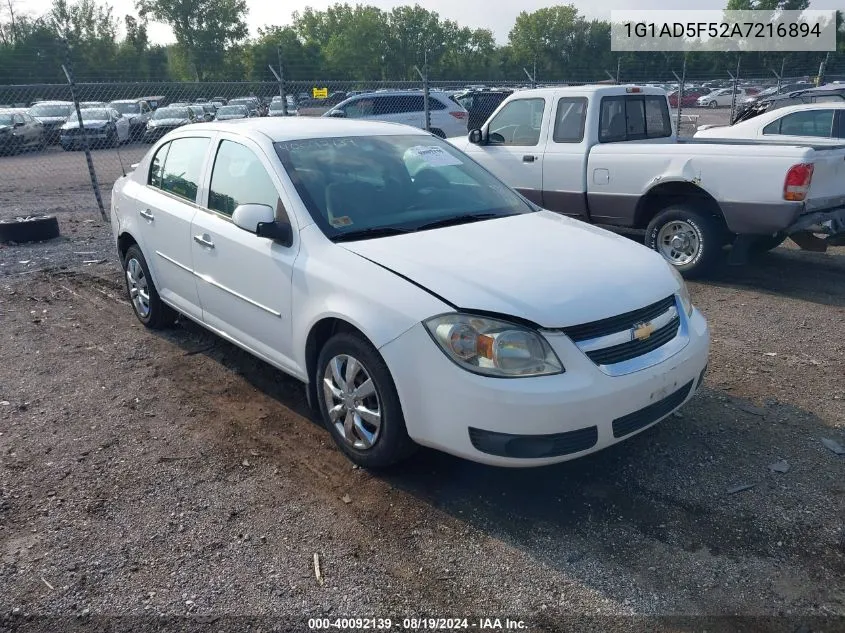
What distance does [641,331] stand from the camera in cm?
320

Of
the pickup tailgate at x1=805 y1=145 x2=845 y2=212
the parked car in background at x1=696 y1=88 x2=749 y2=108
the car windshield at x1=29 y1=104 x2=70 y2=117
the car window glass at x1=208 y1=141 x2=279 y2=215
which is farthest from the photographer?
the parked car in background at x1=696 y1=88 x2=749 y2=108

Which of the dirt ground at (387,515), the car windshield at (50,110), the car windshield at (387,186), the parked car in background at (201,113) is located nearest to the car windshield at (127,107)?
the car windshield at (50,110)

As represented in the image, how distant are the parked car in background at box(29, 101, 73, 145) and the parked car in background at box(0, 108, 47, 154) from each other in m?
0.87

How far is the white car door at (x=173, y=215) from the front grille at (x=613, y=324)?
111 inches

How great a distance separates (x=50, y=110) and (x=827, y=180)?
2780 cm

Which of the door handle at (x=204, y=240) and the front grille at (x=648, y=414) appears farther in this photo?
the door handle at (x=204, y=240)

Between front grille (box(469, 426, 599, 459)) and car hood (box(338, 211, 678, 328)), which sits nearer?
front grille (box(469, 426, 599, 459))

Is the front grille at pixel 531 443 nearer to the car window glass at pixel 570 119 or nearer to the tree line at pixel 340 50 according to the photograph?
the car window glass at pixel 570 119

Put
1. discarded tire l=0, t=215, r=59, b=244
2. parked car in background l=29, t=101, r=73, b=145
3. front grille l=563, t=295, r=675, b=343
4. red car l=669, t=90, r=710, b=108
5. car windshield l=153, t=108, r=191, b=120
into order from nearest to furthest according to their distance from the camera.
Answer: front grille l=563, t=295, r=675, b=343 < discarded tire l=0, t=215, r=59, b=244 < car windshield l=153, t=108, r=191, b=120 < parked car in background l=29, t=101, r=73, b=145 < red car l=669, t=90, r=710, b=108

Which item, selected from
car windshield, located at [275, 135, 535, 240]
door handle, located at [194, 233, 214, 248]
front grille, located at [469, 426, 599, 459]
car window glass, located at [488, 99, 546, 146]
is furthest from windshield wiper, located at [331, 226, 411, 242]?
car window glass, located at [488, 99, 546, 146]

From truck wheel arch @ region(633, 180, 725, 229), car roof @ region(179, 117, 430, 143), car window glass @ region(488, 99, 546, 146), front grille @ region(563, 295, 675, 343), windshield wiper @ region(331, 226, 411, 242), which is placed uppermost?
car roof @ region(179, 117, 430, 143)

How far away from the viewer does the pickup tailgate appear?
5980 millimetres

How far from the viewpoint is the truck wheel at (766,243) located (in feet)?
23.6

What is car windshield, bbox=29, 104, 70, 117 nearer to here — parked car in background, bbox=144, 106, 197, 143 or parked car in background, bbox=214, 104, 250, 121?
parked car in background, bbox=144, 106, 197, 143
